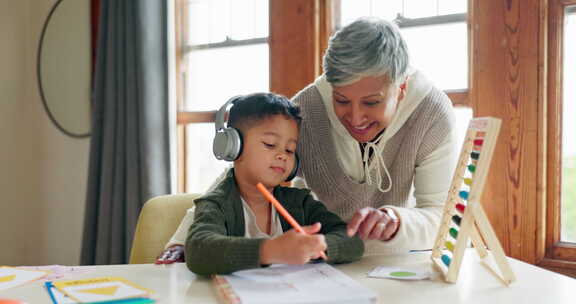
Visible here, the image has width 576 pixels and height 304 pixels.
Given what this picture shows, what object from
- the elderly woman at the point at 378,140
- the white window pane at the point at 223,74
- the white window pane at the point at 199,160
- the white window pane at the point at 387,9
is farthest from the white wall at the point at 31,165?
the elderly woman at the point at 378,140

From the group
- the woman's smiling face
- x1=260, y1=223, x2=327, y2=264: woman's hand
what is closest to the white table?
x1=260, y1=223, x2=327, y2=264: woman's hand

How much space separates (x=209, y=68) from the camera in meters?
2.83

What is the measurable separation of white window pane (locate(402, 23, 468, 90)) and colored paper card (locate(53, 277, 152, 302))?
1532mm

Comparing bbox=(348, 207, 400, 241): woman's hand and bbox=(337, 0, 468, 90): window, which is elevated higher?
bbox=(337, 0, 468, 90): window

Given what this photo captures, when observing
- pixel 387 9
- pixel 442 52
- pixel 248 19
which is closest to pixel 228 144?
pixel 442 52

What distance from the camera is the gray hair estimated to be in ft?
3.93

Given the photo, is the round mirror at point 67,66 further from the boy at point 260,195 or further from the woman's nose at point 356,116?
the woman's nose at point 356,116

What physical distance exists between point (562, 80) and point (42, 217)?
9.89 feet

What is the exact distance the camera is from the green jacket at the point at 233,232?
3.04 ft

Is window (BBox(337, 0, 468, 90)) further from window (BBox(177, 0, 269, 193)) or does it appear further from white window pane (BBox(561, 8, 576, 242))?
window (BBox(177, 0, 269, 193))

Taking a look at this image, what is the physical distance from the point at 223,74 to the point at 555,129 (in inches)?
63.8

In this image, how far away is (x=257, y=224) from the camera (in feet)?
4.01

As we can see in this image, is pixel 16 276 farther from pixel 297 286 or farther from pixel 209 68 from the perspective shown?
pixel 209 68

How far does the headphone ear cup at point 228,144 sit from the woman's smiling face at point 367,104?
0.90ft
